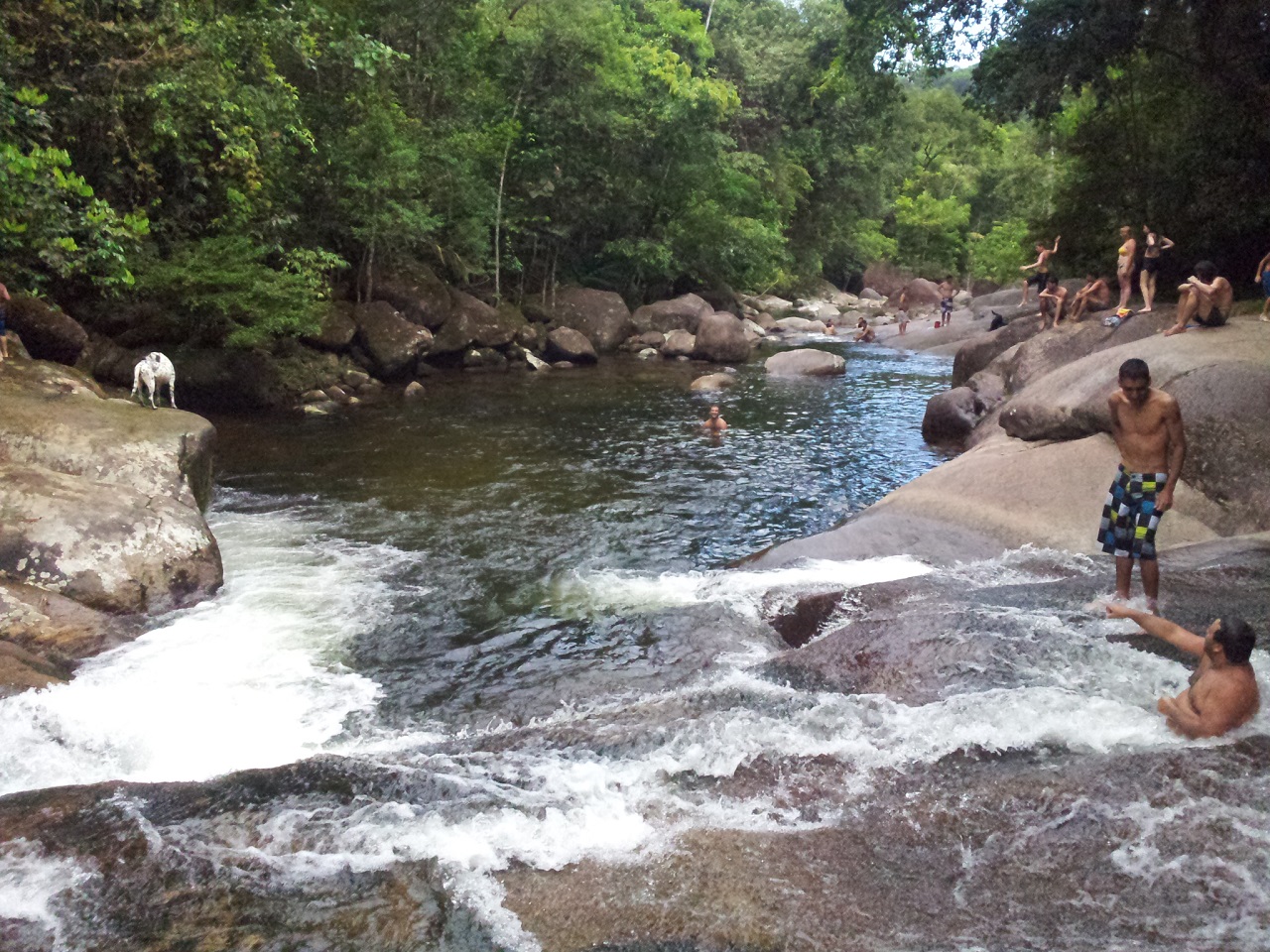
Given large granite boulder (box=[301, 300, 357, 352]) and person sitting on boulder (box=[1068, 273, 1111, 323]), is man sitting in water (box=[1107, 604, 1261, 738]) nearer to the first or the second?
person sitting on boulder (box=[1068, 273, 1111, 323])

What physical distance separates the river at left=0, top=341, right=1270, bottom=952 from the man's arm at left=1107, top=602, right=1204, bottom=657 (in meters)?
0.15

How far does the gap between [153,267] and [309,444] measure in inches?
168

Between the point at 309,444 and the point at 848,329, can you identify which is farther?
the point at 848,329

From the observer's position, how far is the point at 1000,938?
12.0 ft

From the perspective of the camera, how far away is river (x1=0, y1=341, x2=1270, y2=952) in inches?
152

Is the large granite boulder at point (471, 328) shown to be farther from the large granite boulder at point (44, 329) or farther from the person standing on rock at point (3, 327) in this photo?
the person standing on rock at point (3, 327)

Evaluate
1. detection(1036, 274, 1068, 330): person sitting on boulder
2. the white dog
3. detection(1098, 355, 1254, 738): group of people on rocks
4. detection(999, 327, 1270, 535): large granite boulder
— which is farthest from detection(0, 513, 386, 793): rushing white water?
detection(1036, 274, 1068, 330): person sitting on boulder

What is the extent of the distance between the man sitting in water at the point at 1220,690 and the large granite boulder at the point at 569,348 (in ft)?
74.3

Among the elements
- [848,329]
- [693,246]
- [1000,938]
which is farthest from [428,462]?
[848,329]

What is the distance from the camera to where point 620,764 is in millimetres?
5262

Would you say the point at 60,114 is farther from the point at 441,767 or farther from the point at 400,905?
the point at 400,905

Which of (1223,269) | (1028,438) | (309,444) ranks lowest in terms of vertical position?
(309,444)

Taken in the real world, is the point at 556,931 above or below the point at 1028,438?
below

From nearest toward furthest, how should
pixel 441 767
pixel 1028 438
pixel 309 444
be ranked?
pixel 441 767 < pixel 1028 438 < pixel 309 444
